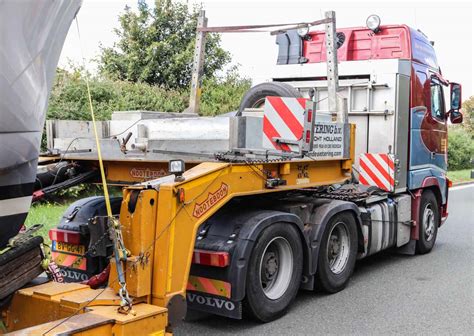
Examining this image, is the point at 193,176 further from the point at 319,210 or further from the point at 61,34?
the point at 319,210

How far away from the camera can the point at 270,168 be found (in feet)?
17.5

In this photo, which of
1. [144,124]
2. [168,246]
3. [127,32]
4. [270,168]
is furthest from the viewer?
[127,32]

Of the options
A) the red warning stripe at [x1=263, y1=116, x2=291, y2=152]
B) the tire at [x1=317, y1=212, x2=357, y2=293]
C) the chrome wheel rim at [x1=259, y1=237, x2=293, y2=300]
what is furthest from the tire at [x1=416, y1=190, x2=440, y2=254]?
the red warning stripe at [x1=263, y1=116, x2=291, y2=152]

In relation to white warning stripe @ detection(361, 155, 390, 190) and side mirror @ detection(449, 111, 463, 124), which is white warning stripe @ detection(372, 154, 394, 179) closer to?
white warning stripe @ detection(361, 155, 390, 190)

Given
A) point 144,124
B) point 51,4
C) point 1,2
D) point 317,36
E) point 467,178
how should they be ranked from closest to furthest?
point 1,2, point 51,4, point 144,124, point 317,36, point 467,178

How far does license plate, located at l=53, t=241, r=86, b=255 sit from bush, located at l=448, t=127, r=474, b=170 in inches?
1055

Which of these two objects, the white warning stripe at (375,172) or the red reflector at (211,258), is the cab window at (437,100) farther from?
the red reflector at (211,258)

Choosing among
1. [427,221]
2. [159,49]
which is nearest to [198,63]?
[427,221]

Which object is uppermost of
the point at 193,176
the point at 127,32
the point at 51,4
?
the point at 127,32

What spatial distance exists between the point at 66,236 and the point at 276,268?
2153 mm

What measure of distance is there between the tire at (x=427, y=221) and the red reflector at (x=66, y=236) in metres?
5.11

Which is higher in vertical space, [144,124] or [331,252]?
[144,124]

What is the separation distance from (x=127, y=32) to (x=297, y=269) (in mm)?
16979

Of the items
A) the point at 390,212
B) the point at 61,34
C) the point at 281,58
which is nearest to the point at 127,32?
the point at 281,58
